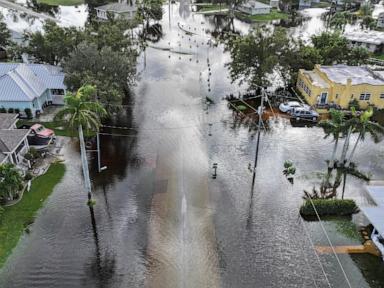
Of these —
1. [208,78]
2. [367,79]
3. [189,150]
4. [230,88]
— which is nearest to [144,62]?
[208,78]

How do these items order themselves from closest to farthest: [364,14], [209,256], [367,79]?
[209,256]
[367,79]
[364,14]

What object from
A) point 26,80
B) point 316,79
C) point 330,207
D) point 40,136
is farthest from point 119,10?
point 330,207

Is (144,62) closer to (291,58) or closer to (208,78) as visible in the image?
(208,78)

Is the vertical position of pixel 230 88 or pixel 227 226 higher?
pixel 230 88

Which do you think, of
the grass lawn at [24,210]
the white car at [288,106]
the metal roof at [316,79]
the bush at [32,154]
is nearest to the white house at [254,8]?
the metal roof at [316,79]

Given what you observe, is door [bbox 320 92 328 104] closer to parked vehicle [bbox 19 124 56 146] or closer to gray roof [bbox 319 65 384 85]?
gray roof [bbox 319 65 384 85]

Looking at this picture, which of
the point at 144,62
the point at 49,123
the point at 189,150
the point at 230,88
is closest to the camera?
the point at 189,150

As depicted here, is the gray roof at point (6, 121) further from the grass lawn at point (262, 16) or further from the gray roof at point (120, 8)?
the grass lawn at point (262, 16)

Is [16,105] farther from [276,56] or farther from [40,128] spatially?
[276,56]
